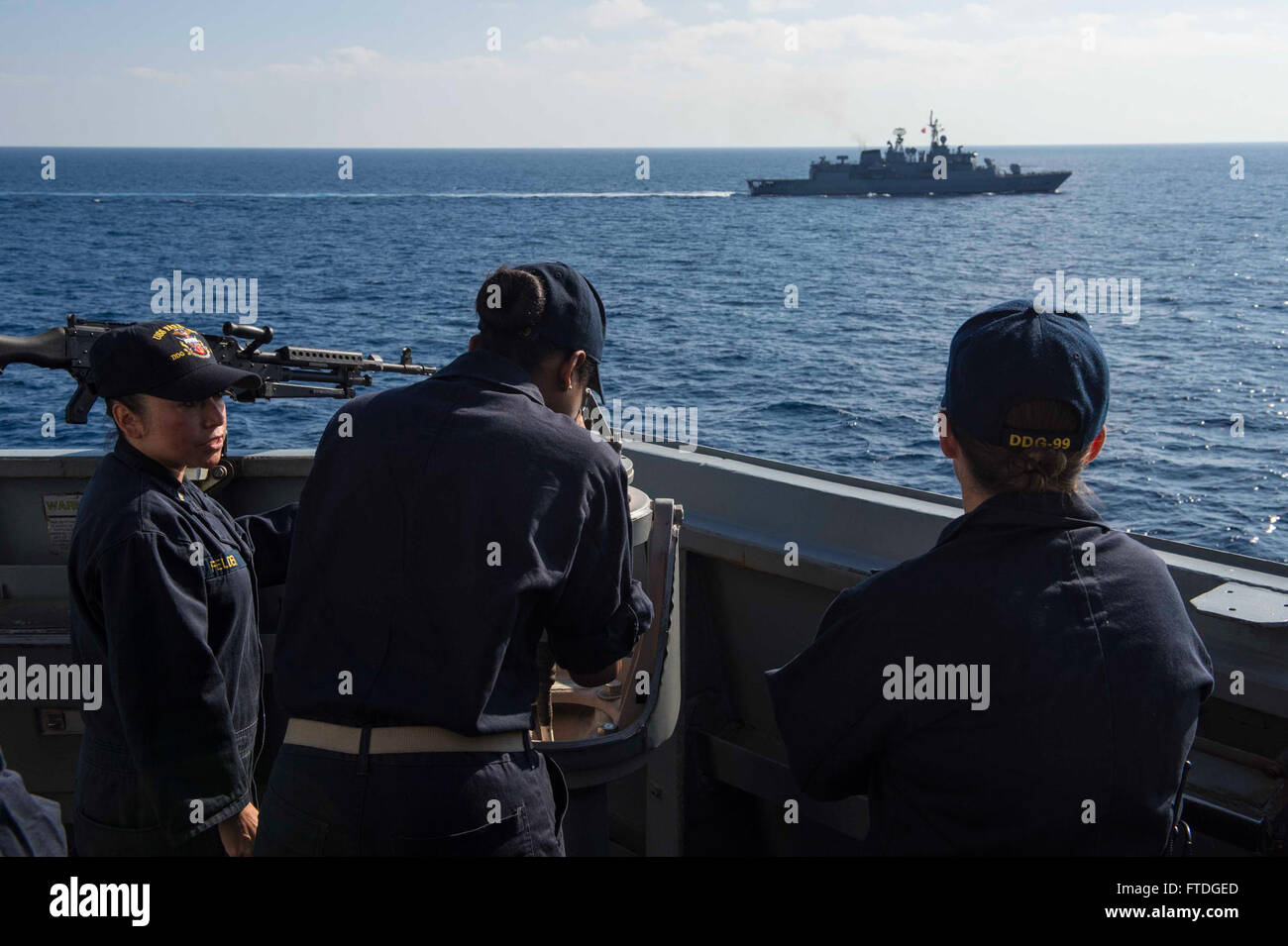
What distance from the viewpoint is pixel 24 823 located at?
144 cm

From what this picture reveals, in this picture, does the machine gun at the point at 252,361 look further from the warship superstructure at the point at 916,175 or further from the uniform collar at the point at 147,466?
the warship superstructure at the point at 916,175

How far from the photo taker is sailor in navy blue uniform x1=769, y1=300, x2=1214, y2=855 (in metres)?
1.61

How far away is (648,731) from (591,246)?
63.2m

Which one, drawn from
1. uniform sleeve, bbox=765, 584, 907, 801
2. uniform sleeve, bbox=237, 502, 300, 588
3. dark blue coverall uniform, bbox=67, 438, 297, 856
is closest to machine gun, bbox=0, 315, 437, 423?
uniform sleeve, bbox=237, 502, 300, 588

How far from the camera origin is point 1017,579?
64.7 inches

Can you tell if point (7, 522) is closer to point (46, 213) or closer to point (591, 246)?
point (591, 246)

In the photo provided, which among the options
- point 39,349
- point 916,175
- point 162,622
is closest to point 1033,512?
point 162,622

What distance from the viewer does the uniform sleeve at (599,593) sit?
2.00 m

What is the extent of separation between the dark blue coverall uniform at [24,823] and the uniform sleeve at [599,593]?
0.82 m

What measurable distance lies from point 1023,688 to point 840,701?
→ 26cm

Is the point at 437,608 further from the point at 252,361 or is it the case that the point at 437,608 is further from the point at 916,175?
the point at 916,175

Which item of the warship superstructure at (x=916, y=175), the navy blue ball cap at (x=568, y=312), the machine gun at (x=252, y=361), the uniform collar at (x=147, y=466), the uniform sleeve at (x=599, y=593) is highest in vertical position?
the warship superstructure at (x=916, y=175)

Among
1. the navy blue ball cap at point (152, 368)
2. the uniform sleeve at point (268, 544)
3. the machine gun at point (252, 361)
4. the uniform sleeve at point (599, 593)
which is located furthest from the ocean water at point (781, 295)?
the uniform sleeve at point (599, 593)
